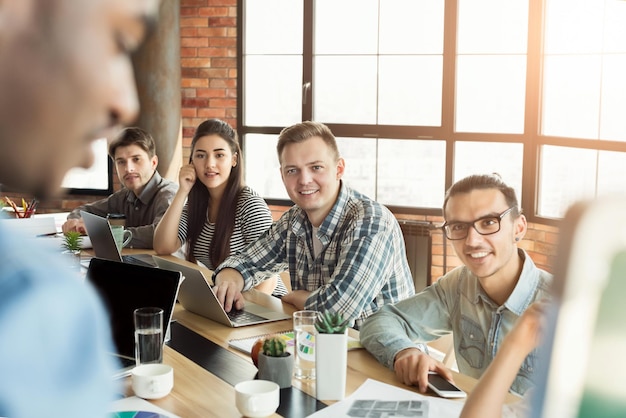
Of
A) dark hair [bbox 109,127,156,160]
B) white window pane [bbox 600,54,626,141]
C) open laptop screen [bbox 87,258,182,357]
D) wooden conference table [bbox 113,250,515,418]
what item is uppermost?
white window pane [bbox 600,54,626,141]

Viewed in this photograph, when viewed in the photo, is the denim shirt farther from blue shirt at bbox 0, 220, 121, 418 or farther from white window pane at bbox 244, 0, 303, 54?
white window pane at bbox 244, 0, 303, 54

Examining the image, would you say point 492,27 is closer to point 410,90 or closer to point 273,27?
point 410,90

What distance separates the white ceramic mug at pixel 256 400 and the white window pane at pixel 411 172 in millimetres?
3627

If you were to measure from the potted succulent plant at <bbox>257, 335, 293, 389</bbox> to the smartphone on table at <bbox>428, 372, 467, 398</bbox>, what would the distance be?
302 mm

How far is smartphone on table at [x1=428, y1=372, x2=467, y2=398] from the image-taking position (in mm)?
1538

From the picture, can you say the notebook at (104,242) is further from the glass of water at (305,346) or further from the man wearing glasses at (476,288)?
the glass of water at (305,346)

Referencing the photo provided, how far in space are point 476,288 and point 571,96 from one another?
2835 mm

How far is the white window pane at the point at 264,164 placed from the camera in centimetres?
540

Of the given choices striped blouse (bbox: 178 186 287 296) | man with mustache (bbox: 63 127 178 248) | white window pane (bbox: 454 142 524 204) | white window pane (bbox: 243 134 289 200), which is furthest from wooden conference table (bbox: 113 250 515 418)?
white window pane (bbox: 243 134 289 200)

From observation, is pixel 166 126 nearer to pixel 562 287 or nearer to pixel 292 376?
pixel 292 376

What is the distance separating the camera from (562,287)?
201 mm

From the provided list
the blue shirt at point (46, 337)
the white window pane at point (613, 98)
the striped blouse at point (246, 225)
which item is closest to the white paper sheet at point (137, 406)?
the blue shirt at point (46, 337)

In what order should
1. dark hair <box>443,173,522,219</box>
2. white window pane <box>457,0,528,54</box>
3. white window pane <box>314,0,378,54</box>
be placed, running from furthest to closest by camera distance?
white window pane <box>314,0,378,54</box> → white window pane <box>457,0,528,54</box> → dark hair <box>443,173,522,219</box>

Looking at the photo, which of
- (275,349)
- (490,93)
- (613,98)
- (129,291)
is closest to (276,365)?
(275,349)
